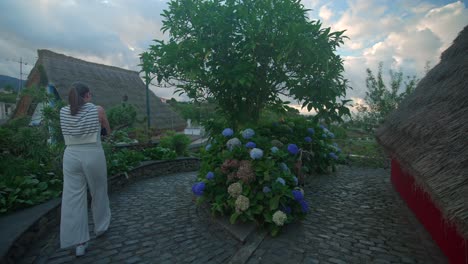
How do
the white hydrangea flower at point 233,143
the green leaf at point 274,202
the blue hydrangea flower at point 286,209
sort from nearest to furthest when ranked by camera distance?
1. the green leaf at point 274,202
2. the blue hydrangea flower at point 286,209
3. the white hydrangea flower at point 233,143

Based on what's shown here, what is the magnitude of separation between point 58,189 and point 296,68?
15.0ft

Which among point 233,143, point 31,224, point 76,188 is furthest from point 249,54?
point 31,224

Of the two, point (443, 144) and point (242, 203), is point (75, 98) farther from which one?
point (443, 144)

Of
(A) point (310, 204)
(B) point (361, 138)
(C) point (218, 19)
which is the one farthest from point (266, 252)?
(B) point (361, 138)

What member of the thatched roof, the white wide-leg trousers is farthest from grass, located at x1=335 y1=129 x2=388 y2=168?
the white wide-leg trousers

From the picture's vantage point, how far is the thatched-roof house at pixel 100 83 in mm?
11148

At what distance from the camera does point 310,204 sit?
4332mm

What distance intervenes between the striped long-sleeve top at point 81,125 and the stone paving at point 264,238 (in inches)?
50.6

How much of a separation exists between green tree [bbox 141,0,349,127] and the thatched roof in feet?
3.40

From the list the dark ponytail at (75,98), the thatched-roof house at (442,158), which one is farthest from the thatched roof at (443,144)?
the dark ponytail at (75,98)

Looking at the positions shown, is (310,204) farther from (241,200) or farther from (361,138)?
(361,138)

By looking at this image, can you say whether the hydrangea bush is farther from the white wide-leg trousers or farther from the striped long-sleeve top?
the striped long-sleeve top

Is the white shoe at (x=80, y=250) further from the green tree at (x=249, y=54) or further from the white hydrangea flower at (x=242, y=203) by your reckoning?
the green tree at (x=249, y=54)

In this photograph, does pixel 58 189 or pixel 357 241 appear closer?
pixel 357 241
